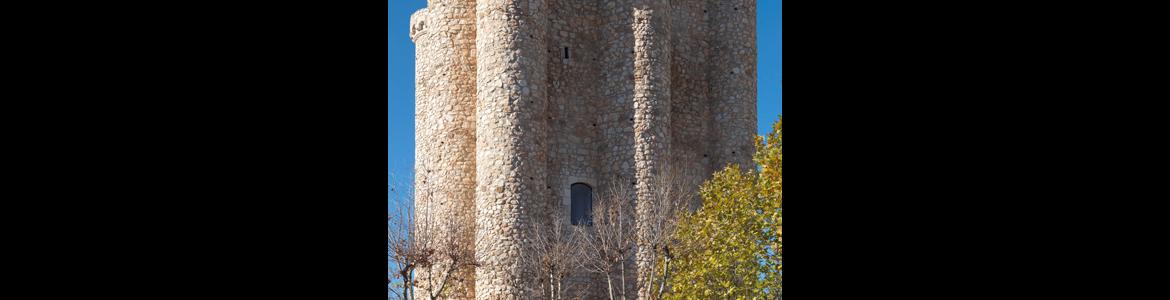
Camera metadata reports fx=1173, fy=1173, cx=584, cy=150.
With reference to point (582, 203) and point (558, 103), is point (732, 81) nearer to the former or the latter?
point (558, 103)

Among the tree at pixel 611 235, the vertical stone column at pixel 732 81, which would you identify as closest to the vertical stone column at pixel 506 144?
the tree at pixel 611 235

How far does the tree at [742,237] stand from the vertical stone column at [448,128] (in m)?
7.11

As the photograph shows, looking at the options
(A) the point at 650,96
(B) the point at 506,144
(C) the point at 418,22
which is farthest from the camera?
(C) the point at 418,22

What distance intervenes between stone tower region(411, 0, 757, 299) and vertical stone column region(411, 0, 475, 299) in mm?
34

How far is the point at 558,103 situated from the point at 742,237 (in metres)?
10.3

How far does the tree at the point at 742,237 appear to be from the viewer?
17609 millimetres

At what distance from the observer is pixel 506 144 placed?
2630 cm

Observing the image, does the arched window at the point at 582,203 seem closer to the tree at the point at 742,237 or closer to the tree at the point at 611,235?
the tree at the point at 611,235

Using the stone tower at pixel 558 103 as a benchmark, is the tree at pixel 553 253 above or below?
below

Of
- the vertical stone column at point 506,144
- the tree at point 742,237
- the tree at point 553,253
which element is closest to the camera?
the tree at point 742,237

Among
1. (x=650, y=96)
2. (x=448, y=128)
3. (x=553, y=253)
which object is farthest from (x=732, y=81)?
(x=448, y=128)
